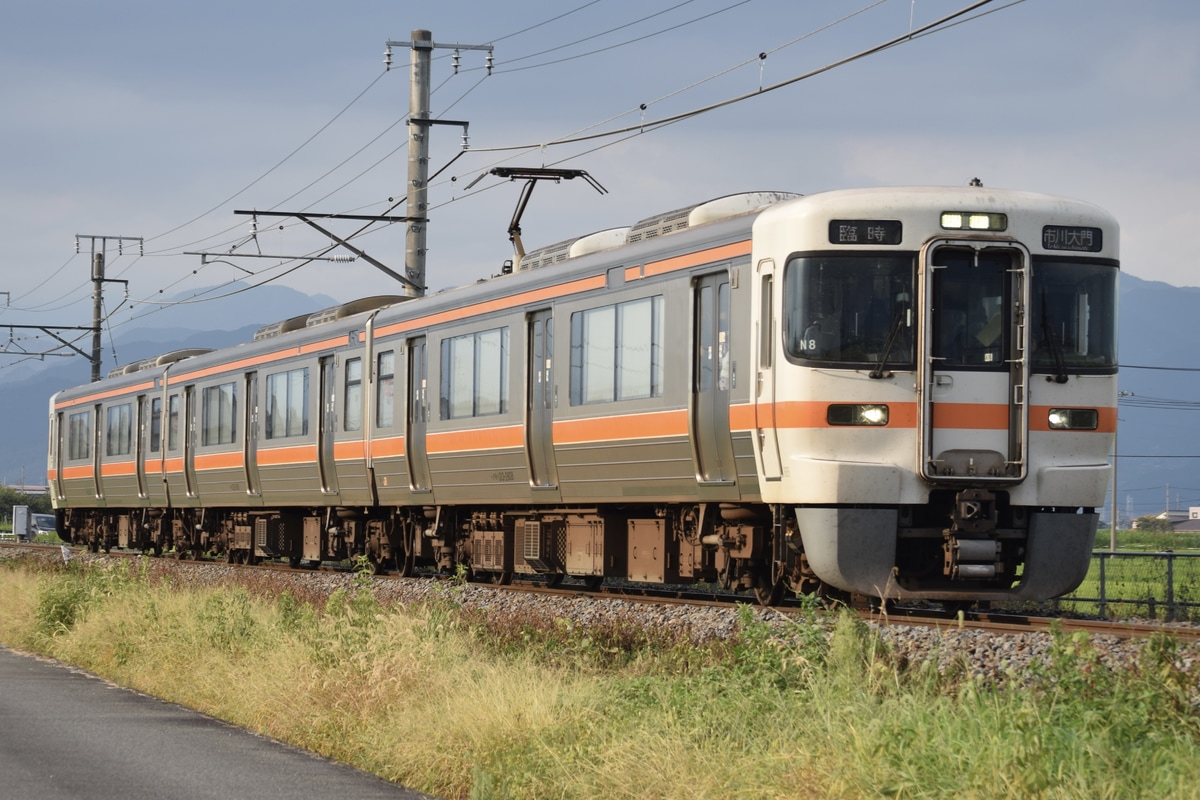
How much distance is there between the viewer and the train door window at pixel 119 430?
3091cm

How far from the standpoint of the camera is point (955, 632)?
1117 cm

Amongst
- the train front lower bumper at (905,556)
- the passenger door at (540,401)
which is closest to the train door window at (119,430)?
the passenger door at (540,401)

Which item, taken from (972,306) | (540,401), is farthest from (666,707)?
(540,401)

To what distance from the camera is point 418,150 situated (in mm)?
24125

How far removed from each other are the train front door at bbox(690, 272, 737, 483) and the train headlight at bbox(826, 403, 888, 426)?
3.92 feet

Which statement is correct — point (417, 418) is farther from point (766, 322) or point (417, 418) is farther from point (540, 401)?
point (766, 322)

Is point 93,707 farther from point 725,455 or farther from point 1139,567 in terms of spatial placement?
point 1139,567

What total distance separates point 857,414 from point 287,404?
12341 millimetres

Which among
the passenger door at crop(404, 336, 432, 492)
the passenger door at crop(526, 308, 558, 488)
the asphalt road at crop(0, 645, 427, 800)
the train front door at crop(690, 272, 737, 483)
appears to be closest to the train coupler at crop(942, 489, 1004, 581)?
the train front door at crop(690, 272, 737, 483)

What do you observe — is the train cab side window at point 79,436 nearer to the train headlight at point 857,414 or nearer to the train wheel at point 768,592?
the train wheel at point 768,592

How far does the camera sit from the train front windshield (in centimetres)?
1260

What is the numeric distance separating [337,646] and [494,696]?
2558mm

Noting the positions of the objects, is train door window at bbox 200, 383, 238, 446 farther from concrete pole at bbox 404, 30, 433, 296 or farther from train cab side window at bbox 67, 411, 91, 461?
train cab side window at bbox 67, 411, 91, 461

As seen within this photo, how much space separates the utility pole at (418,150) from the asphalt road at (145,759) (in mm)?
12027
